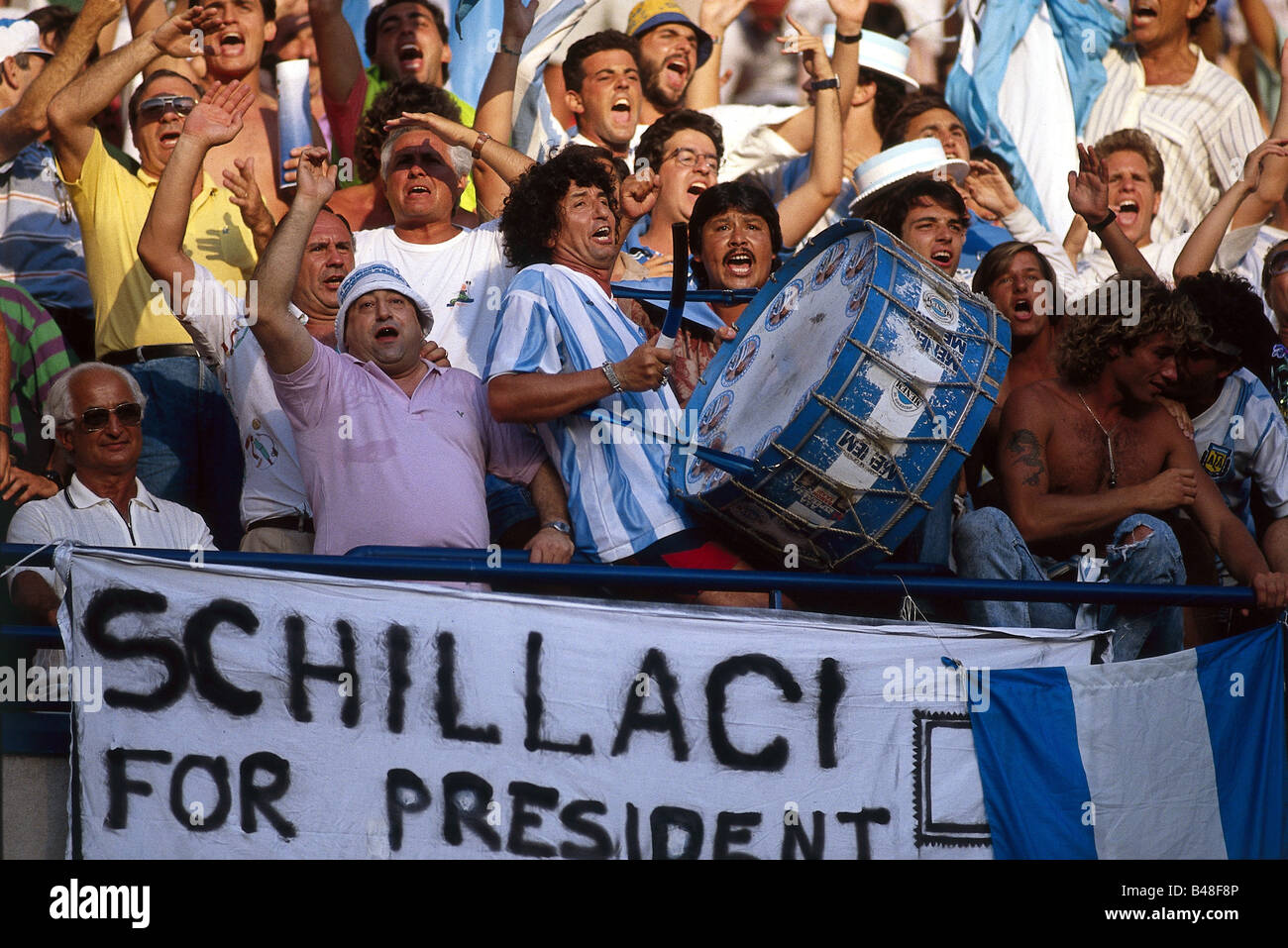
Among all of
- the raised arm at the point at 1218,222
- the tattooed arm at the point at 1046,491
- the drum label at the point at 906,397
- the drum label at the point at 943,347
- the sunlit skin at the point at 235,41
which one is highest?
the sunlit skin at the point at 235,41

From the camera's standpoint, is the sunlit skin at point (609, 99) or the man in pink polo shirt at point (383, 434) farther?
the sunlit skin at point (609, 99)

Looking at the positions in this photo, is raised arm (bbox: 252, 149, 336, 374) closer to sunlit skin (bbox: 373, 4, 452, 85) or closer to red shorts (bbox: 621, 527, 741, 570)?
red shorts (bbox: 621, 527, 741, 570)

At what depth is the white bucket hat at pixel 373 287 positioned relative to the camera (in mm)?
5266

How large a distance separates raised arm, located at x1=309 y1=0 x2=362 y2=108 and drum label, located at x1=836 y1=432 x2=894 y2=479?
352 cm

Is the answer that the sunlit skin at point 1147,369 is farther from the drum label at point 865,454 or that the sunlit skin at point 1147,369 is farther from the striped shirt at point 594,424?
the striped shirt at point 594,424

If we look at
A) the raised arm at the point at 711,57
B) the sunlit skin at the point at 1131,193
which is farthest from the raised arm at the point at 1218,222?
the raised arm at the point at 711,57

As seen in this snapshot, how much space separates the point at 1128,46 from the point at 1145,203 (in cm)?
140

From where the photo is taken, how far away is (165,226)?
17.4 feet

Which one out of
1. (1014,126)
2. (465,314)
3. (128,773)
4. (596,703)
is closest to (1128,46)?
(1014,126)

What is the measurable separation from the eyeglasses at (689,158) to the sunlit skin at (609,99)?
541mm

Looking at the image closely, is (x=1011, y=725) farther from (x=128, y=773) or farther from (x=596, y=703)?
(x=128, y=773)

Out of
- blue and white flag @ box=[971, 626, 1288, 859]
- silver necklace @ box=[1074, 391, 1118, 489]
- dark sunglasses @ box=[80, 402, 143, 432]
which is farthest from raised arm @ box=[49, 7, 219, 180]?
blue and white flag @ box=[971, 626, 1288, 859]

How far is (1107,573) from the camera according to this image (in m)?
5.14

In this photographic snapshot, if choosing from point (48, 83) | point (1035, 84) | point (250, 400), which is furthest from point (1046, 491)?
point (48, 83)
